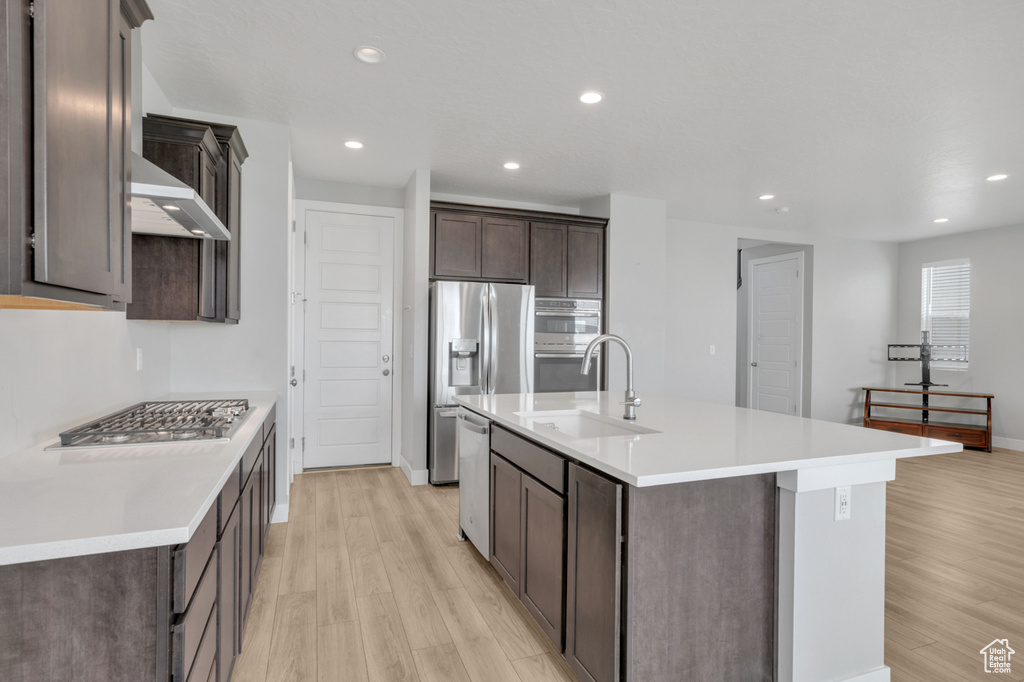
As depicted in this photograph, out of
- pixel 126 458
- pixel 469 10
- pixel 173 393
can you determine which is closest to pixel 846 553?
pixel 126 458

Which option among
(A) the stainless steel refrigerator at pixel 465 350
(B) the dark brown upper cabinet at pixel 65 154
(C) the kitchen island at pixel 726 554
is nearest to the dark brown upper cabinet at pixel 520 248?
(A) the stainless steel refrigerator at pixel 465 350

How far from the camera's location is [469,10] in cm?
229

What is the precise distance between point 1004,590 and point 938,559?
0.37m

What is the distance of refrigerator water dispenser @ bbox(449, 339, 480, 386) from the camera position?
4.51 meters

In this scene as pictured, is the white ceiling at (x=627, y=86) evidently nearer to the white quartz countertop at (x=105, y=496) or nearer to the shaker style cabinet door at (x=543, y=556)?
the white quartz countertop at (x=105, y=496)

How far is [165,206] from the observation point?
182cm

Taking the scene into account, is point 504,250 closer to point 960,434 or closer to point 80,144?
point 80,144

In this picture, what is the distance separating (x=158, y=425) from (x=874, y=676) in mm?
2693

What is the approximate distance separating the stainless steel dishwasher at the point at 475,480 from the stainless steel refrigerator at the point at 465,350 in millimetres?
1211

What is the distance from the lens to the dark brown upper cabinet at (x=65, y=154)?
3.12 ft

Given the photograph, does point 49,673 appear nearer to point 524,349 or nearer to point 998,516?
point 524,349

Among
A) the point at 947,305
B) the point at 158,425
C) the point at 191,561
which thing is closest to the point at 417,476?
the point at 158,425

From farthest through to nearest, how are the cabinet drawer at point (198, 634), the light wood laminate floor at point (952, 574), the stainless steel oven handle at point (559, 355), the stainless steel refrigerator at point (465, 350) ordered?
the stainless steel oven handle at point (559, 355), the stainless steel refrigerator at point (465, 350), the light wood laminate floor at point (952, 574), the cabinet drawer at point (198, 634)

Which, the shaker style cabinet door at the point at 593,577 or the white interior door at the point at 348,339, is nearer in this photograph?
the shaker style cabinet door at the point at 593,577
